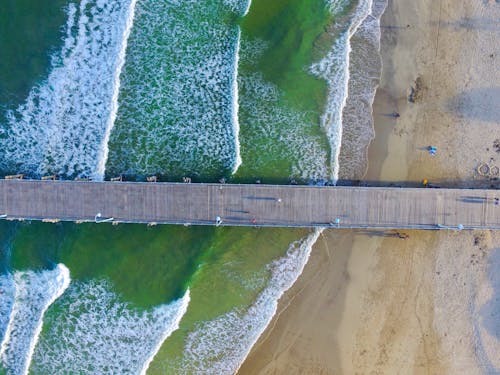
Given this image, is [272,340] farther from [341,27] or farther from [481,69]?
[481,69]

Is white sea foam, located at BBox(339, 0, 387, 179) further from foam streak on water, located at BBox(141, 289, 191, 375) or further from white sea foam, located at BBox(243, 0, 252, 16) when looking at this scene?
foam streak on water, located at BBox(141, 289, 191, 375)

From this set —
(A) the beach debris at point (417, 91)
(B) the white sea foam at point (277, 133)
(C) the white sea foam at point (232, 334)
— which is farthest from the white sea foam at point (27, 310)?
(A) the beach debris at point (417, 91)

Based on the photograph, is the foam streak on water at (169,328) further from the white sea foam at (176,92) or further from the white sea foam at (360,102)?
the white sea foam at (360,102)

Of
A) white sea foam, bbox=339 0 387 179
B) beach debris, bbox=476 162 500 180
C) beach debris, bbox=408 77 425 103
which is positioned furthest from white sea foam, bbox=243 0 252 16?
beach debris, bbox=476 162 500 180

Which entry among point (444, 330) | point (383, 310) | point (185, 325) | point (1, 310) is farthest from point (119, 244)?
point (444, 330)

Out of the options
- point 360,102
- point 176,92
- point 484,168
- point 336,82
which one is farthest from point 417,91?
point 176,92

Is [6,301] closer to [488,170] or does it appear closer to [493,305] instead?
[493,305]
